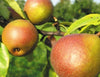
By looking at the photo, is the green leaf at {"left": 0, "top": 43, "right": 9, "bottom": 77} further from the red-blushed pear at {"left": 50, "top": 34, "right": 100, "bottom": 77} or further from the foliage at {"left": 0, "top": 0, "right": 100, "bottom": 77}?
the red-blushed pear at {"left": 50, "top": 34, "right": 100, "bottom": 77}

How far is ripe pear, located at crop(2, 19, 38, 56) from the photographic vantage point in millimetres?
1249

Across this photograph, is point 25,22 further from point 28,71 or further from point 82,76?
point 28,71

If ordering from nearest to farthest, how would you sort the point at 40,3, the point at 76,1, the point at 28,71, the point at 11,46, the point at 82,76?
the point at 82,76
the point at 11,46
the point at 40,3
the point at 28,71
the point at 76,1

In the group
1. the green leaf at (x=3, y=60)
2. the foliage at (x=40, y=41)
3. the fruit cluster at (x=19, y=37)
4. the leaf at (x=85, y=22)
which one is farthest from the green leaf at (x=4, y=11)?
the leaf at (x=85, y=22)

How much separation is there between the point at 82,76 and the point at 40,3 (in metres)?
0.63

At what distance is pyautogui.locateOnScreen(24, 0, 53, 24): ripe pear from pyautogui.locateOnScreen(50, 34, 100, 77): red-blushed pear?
410 mm

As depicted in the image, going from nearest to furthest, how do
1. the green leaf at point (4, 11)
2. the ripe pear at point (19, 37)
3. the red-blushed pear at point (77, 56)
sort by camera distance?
the red-blushed pear at point (77, 56) < the ripe pear at point (19, 37) < the green leaf at point (4, 11)

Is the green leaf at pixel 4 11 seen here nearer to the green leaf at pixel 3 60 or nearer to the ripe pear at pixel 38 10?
the ripe pear at pixel 38 10

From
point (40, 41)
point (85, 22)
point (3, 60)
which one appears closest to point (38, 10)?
point (40, 41)

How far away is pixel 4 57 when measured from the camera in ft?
3.83

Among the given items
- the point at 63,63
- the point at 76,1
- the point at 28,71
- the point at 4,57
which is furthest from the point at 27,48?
the point at 76,1

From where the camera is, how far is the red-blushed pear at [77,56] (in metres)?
1.07

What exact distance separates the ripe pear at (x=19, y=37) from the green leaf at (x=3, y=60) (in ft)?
0.22

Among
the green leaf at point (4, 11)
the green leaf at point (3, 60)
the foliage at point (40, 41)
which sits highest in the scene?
the green leaf at point (4, 11)
